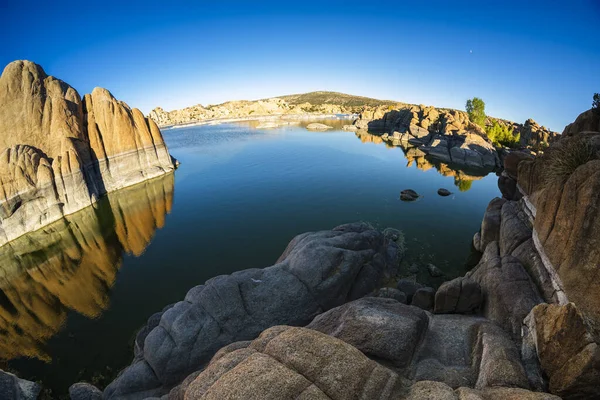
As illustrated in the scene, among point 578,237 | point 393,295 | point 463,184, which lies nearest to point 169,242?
point 393,295

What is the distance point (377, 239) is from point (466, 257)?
35.8ft

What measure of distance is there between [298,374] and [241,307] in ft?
33.3

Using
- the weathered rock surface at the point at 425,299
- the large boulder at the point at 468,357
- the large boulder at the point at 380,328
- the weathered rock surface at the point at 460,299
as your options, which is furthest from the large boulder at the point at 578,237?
the weathered rock surface at the point at 425,299

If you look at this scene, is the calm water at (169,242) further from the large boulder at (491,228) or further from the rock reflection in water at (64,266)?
the large boulder at (491,228)

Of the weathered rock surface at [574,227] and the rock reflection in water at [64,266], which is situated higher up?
the weathered rock surface at [574,227]

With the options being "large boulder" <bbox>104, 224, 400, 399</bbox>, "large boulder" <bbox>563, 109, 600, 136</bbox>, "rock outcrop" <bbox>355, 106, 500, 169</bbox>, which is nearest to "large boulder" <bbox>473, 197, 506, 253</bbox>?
"large boulder" <bbox>563, 109, 600, 136</bbox>

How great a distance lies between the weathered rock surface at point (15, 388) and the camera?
1243 centimetres

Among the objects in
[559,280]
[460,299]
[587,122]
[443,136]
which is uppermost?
[587,122]

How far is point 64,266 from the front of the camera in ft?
100

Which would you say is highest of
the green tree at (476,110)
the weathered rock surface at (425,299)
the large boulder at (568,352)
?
the green tree at (476,110)

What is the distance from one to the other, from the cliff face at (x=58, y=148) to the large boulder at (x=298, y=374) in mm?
46769

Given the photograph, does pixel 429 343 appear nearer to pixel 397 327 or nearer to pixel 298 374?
pixel 397 327

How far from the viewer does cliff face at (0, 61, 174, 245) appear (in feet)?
125

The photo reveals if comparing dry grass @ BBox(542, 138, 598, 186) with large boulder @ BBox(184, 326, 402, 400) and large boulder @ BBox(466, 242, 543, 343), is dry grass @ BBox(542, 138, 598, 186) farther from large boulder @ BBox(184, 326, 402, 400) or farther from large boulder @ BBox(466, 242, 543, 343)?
large boulder @ BBox(184, 326, 402, 400)
